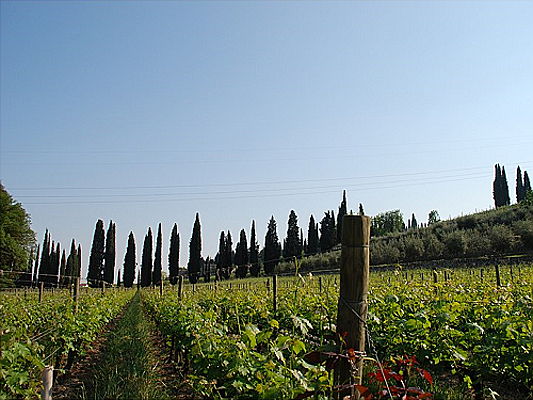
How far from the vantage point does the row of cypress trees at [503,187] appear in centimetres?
6184

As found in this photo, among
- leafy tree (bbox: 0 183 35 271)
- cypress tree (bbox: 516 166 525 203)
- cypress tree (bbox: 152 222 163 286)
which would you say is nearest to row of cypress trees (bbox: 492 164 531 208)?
cypress tree (bbox: 516 166 525 203)

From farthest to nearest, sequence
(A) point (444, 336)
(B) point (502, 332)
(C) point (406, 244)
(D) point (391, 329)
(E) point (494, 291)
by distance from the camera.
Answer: (C) point (406, 244), (E) point (494, 291), (D) point (391, 329), (A) point (444, 336), (B) point (502, 332)

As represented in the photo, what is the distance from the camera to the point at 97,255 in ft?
196

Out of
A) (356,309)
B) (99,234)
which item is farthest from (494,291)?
(99,234)

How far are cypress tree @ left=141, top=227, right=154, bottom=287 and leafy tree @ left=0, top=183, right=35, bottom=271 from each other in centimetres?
1627

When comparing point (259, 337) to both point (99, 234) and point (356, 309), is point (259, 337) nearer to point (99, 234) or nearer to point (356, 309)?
point (356, 309)

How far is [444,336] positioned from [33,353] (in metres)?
4.07

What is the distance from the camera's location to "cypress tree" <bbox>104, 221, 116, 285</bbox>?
59.2 metres

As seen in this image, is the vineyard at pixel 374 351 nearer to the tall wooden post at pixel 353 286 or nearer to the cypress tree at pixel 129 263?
the tall wooden post at pixel 353 286

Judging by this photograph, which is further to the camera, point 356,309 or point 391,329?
point 391,329

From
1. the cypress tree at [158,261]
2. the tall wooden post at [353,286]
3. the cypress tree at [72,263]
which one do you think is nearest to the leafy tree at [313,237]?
the cypress tree at [158,261]

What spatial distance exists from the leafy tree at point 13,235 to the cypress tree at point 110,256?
13922 millimetres

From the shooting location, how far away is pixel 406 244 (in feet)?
104

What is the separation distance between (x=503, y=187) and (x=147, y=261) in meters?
51.4
